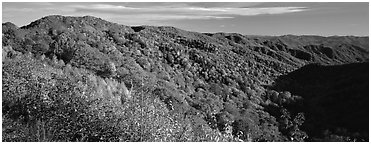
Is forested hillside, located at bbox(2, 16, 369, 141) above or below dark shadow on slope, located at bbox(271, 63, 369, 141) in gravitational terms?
above

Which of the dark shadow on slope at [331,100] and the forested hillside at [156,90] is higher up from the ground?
the forested hillside at [156,90]

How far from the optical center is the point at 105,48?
24188 millimetres

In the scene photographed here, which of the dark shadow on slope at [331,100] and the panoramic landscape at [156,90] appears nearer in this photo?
the panoramic landscape at [156,90]

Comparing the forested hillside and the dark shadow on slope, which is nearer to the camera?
the forested hillside

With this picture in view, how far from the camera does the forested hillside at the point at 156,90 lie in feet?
20.5

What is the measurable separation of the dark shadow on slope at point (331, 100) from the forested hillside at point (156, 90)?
0.37 ft

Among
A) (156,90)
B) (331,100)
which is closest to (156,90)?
(156,90)

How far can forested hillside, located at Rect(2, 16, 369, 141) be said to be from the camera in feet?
20.5

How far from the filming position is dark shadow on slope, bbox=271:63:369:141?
26.7m

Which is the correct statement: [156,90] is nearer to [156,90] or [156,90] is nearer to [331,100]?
[156,90]

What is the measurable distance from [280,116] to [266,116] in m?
1.74

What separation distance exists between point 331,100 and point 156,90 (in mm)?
21940

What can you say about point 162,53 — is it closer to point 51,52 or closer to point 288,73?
point 51,52

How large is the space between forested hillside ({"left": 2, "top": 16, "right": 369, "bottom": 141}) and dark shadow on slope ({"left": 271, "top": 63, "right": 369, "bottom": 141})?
0.37 ft
